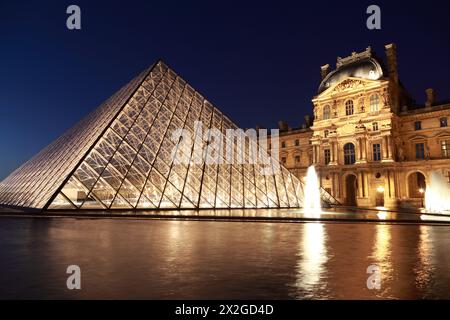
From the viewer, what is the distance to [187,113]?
22.6 m

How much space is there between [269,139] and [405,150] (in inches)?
690

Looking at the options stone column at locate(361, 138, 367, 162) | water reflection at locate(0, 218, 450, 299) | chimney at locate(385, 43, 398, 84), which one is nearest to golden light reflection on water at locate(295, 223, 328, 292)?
water reflection at locate(0, 218, 450, 299)

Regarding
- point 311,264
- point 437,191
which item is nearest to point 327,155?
point 437,191

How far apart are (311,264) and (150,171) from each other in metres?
13.3

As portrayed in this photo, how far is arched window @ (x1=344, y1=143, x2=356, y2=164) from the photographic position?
35.2m

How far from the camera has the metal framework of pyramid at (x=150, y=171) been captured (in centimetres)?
1555

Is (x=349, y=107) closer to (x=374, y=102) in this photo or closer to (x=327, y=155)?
(x=374, y=102)

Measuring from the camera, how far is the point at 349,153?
35438 mm

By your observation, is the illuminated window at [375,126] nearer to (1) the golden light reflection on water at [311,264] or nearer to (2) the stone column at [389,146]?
(2) the stone column at [389,146]

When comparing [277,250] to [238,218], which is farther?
[238,218]

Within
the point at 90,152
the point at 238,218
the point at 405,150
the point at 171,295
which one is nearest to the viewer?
the point at 171,295
